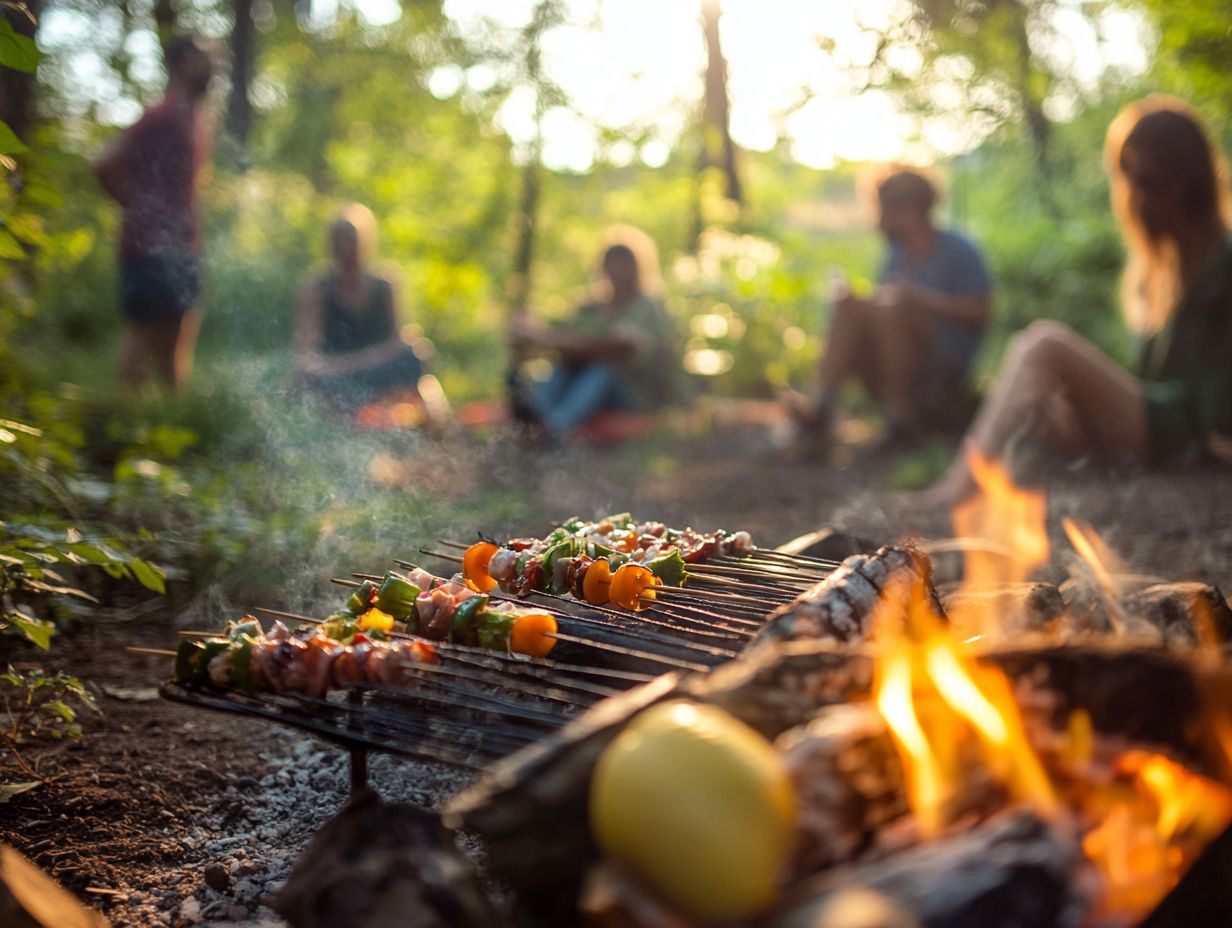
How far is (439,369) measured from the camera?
493 inches

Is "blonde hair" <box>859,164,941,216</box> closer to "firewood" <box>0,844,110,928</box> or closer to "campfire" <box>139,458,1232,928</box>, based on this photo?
"campfire" <box>139,458,1232,928</box>

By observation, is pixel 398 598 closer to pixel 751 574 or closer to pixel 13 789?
pixel 751 574

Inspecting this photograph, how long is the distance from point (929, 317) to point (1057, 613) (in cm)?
514

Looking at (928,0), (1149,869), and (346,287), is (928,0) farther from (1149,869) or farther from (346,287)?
(1149,869)

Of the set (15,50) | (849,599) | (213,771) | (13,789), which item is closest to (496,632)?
(849,599)

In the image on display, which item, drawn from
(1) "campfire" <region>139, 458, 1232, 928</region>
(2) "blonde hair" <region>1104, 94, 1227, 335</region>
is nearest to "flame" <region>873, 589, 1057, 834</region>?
(1) "campfire" <region>139, 458, 1232, 928</region>

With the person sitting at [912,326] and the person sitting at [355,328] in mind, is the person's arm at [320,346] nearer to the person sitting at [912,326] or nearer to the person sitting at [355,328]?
the person sitting at [355,328]

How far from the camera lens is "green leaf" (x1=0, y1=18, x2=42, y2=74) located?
6.66 feet

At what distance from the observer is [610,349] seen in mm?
8539

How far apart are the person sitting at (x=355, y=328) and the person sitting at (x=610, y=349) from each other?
1111 millimetres

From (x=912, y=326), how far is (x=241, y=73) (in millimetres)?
10646

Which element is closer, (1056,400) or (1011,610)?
(1011,610)

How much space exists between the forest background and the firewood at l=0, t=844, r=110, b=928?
266 cm

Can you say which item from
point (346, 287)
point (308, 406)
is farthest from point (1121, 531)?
point (346, 287)
